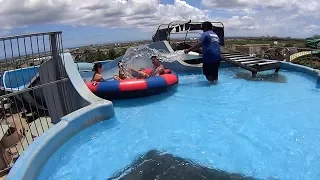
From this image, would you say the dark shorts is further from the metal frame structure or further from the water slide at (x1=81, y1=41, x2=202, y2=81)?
the metal frame structure

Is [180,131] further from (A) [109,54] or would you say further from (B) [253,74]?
(A) [109,54]

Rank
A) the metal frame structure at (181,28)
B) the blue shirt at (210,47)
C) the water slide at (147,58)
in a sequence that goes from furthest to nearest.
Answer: the metal frame structure at (181,28) → the water slide at (147,58) → the blue shirt at (210,47)

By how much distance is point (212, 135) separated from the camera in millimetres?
4848

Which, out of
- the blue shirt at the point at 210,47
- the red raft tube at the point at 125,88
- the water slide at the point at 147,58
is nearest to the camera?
the red raft tube at the point at 125,88

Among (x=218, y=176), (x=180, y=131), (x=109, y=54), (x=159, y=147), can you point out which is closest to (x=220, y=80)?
(x=180, y=131)

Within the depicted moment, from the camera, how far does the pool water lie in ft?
12.7

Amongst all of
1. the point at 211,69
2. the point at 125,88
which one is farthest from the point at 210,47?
the point at 125,88

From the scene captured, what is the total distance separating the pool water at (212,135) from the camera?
3.86 m

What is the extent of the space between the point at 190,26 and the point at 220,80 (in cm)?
494

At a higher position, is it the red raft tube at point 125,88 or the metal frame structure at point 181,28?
the metal frame structure at point 181,28

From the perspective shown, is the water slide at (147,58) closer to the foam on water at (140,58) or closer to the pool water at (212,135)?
the foam on water at (140,58)

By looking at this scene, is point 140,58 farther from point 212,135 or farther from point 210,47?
point 212,135

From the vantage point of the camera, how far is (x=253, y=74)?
9.55 meters

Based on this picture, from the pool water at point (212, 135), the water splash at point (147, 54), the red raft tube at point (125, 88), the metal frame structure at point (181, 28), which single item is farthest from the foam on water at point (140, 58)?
the red raft tube at point (125, 88)
